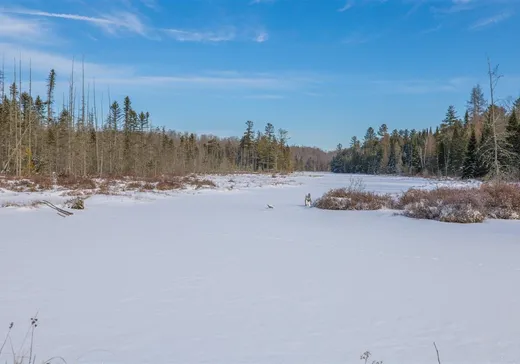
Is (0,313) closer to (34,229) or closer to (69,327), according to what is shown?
(69,327)

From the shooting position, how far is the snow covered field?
10.2 feet

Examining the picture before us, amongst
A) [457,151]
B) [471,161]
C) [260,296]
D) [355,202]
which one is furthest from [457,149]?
[260,296]

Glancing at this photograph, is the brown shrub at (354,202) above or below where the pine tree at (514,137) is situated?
below

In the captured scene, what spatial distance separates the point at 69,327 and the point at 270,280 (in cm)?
251

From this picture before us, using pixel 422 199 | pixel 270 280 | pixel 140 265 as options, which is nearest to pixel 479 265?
pixel 270 280

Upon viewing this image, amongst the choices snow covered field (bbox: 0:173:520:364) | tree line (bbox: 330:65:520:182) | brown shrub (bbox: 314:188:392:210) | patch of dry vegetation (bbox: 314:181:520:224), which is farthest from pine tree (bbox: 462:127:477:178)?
snow covered field (bbox: 0:173:520:364)

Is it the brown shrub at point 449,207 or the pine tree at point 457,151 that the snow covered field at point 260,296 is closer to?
the brown shrub at point 449,207

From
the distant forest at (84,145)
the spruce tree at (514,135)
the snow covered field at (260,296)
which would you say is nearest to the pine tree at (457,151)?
the spruce tree at (514,135)

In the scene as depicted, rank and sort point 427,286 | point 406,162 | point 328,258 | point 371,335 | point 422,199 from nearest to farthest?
point 371,335 < point 427,286 < point 328,258 < point 422,199 < point 406,162

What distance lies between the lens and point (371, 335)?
3.35m

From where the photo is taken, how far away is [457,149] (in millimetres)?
54156

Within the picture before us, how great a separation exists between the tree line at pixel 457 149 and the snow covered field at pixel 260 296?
16.7 metres

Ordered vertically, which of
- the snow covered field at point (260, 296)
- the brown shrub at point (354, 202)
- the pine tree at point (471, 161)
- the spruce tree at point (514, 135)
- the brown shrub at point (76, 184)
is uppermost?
the spruce tree at point (514, 135)

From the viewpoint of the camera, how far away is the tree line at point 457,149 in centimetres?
2583
